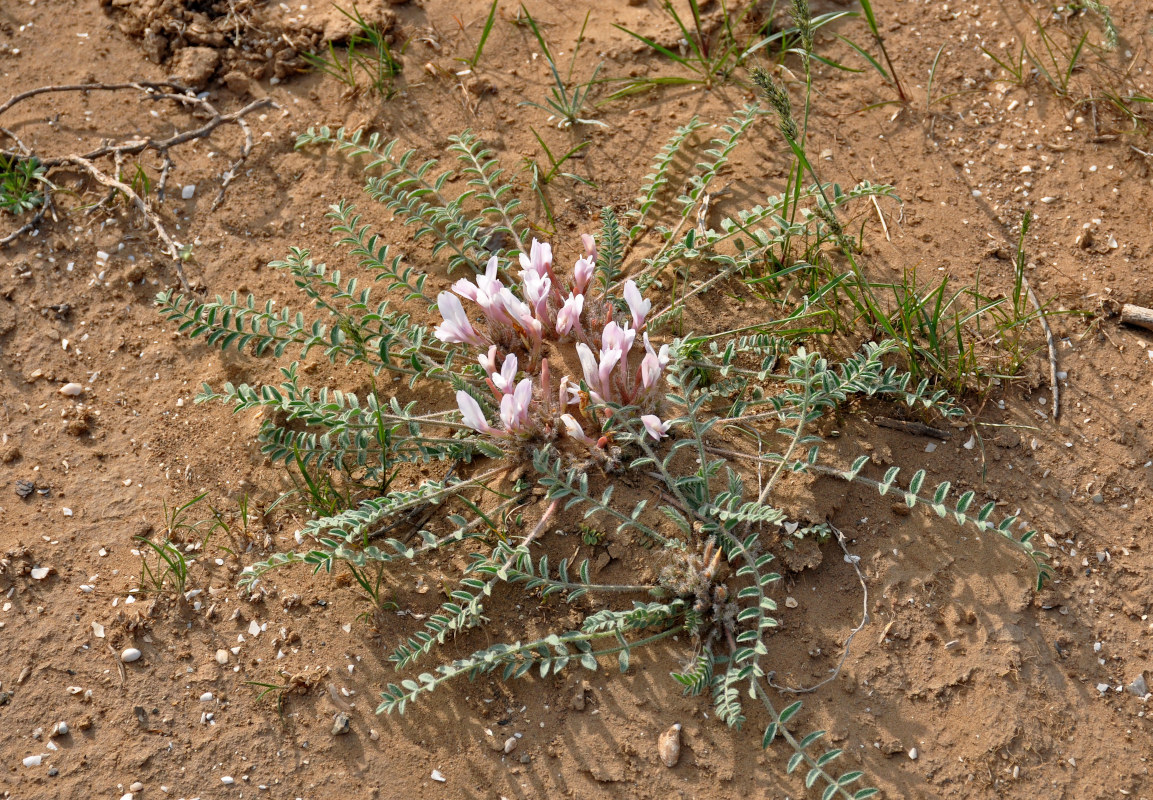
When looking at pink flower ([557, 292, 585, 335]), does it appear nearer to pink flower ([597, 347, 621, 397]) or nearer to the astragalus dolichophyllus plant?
the astragalus dolichophyllus plant

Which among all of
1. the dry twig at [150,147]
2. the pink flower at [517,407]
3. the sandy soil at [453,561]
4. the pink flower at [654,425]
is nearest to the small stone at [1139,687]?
the sandy soil at [453,561]

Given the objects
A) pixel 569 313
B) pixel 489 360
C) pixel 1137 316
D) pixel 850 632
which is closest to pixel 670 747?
pixel 850 632

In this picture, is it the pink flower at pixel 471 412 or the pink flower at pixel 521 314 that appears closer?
the pink flower at pixel 471 412

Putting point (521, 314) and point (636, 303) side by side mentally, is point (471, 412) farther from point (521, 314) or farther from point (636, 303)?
point (636, 303)

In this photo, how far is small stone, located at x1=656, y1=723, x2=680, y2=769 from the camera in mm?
2949

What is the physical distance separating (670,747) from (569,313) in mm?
1541

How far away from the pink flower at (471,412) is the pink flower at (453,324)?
0.28 metres

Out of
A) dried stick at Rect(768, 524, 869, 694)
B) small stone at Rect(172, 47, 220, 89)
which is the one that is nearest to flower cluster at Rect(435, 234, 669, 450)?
dried stick at Rect(768, 524, 869, 694)

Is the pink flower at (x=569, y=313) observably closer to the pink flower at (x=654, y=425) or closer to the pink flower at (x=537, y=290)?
the pink flower at (x=537, y=290)

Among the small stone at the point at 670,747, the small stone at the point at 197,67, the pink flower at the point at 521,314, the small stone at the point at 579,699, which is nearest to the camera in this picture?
the small stone at the point at 670,747

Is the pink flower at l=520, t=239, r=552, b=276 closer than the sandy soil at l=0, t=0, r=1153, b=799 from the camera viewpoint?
No

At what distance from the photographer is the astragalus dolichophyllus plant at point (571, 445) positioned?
3.04 metres

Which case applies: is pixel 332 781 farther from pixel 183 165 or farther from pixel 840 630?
pixel 183 165

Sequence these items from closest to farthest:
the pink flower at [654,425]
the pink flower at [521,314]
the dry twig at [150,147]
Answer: the pink flower at [654,425] < the pink flower at [521,314] < the dry twig at [150,147]
